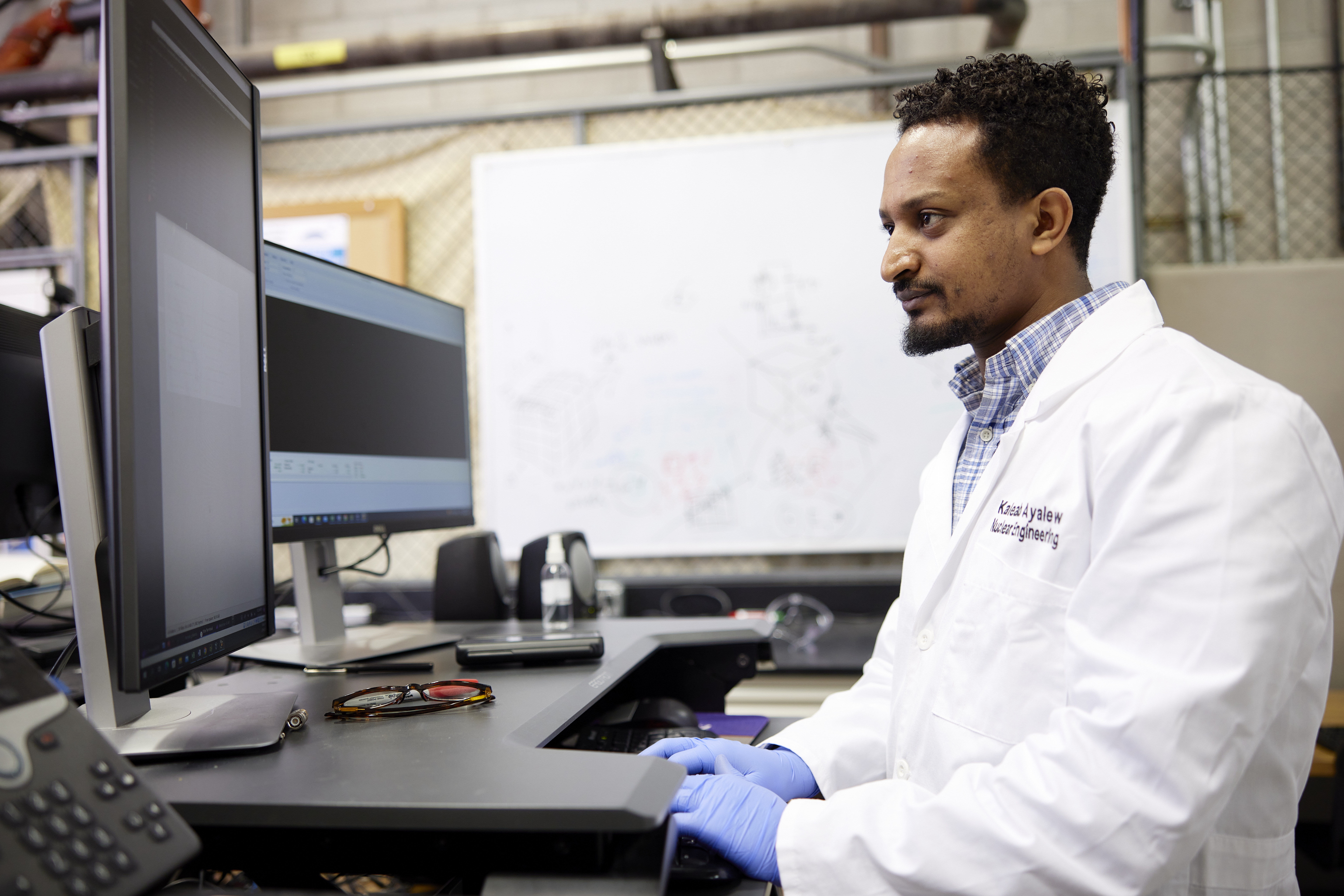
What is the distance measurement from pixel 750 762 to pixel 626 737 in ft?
0.61

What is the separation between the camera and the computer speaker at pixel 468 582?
1.76m

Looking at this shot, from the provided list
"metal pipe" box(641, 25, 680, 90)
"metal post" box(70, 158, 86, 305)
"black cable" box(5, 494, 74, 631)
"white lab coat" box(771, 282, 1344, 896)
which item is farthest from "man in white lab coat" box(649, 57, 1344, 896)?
"metal post" box(70, 158, 86, 305)

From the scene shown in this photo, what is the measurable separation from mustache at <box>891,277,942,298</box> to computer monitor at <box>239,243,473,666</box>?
809 millimetres

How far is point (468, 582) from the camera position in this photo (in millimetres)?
1767

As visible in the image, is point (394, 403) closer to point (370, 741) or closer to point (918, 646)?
point (370, 741)

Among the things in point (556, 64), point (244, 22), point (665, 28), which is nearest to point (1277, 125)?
point (665, 28)

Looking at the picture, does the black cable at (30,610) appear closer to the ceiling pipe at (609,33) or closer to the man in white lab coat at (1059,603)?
the man in white lab coat at (1059,603)

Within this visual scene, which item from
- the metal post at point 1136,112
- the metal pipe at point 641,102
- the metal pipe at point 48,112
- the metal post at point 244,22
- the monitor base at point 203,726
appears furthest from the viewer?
the metal post at point 244,22

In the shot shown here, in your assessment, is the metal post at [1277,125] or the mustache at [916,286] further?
the metal post at [1277,125]

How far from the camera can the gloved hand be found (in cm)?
95

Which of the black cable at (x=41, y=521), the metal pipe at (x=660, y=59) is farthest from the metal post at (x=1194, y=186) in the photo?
the black cable at (x=41, y=521)

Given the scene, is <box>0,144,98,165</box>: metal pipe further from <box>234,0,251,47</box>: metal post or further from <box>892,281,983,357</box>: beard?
<box>892,281,983,357</box>: beard

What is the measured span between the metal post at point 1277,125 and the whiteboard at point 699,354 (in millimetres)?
1242

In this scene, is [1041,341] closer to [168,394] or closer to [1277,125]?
[168,394]
